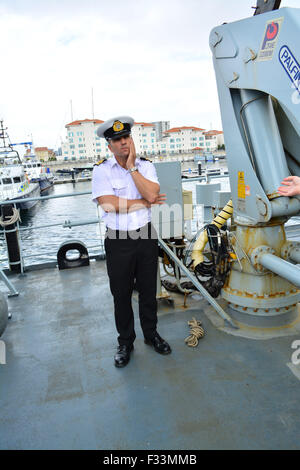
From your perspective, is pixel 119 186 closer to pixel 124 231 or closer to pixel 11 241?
pixel 124 231

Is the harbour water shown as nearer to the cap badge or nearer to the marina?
the marina

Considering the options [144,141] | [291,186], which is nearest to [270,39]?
[291,186]

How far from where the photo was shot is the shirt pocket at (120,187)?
2355 millimetres

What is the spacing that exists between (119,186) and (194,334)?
1318mm

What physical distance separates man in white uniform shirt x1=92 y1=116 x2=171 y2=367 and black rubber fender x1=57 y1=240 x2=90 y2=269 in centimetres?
251

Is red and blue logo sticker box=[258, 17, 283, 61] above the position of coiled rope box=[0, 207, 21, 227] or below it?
above

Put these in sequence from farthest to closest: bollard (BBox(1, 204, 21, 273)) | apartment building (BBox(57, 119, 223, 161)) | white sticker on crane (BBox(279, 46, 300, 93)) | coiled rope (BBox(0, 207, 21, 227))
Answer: apartment building (BBox(57, 119, 223, 161)) → bollard (BBox(1, 204, 21, 273)) → coiled rope (BBox(0, 207, 21, 227)) → white sticker on crane (BBox(279, 46, 300, 93))

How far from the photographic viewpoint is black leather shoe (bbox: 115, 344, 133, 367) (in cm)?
240

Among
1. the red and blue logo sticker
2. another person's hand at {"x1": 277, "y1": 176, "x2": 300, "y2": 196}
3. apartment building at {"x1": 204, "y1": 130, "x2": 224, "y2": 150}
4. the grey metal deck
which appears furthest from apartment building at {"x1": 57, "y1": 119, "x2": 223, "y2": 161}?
another person's hand at {"x1": 277, "y1": 176, "x2": 300, "y2": 196}

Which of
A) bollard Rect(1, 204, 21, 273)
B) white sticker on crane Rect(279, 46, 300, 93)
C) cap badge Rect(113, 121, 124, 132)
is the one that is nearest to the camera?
white sticker on crane Rect(279, 46, 300, 93)

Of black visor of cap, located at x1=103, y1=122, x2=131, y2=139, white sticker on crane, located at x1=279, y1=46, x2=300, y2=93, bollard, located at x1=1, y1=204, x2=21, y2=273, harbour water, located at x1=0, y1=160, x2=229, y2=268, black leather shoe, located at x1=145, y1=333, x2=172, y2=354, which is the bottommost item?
harbour water, located at x1=0, y1=160, x2=229, y2=268
